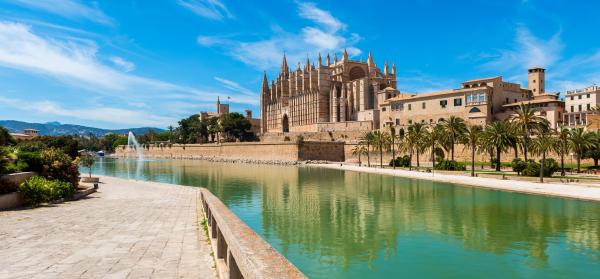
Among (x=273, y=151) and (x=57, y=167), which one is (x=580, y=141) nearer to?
(x=57, y=167)

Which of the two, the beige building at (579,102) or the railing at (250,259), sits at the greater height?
the beige building at (579,102)

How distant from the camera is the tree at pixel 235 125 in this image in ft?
357

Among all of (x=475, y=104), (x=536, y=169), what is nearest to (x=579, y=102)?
(x=475, y=104)

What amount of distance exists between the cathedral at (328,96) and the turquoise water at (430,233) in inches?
2251

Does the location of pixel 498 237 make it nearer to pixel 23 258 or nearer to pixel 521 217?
pixel 521 217

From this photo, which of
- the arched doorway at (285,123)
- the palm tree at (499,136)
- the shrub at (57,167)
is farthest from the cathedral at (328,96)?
the shrub at (57,167)

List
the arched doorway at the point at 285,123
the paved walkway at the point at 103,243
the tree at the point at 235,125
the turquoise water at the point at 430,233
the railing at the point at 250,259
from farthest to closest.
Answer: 1. the arched doorway at the point at 285,123
2. the tree at the point at 235,125
3. the turquoise water at the point at 430,233
4. the paved walkway at the point at 103,243
5. the railing at the point at 250,259

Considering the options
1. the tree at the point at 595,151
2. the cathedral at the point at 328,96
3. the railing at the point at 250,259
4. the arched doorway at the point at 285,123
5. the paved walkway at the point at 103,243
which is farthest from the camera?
the arched doorway at the point at 285,123

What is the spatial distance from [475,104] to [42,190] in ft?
193

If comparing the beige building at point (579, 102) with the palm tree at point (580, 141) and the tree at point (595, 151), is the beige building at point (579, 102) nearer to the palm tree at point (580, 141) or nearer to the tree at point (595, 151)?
the tree at point (595, 151)

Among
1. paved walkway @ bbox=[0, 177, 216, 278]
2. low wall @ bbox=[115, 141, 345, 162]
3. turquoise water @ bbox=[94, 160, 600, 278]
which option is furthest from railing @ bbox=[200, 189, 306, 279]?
low wall @ bbox=[115, 141, 345, 162]

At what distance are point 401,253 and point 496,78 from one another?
192ft

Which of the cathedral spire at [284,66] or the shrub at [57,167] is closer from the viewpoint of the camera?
the shrub at [57,167]

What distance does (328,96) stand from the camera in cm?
10038
